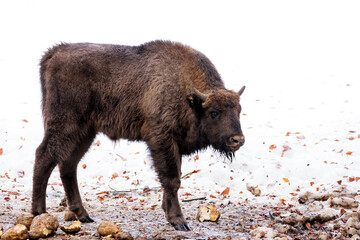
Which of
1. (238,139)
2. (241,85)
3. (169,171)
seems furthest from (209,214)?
(241,85)

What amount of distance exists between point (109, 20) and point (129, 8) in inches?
72.8

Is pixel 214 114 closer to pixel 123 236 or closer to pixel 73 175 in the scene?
pixel 123 236

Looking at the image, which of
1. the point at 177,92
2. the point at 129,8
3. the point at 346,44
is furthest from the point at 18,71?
the point at 346,44

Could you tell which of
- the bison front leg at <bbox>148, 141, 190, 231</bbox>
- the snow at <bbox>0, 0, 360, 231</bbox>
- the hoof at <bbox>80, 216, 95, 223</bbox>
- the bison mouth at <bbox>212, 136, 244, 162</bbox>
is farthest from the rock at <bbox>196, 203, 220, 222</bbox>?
the hoof at <bbox>80, 216, 95, 223</bbox>

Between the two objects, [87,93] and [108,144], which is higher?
[87,93]

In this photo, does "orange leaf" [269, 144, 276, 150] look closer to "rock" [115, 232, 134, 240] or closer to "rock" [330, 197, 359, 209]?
"rock" [330, 197, 359, 209]

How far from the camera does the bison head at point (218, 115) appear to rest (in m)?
5.52

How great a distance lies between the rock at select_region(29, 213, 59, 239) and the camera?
484cm

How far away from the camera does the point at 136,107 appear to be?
6.04 metres

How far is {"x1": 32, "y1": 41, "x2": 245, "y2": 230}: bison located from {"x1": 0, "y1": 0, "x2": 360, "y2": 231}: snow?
2.37ft

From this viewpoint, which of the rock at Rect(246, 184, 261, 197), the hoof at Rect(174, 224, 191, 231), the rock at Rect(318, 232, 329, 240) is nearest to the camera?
the rock at Rect(318, 232, 329, 240)

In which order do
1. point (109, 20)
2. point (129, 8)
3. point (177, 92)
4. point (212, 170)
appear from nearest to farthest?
point (177, 92), point (212, 170), point (109, 20), point (129, 8)

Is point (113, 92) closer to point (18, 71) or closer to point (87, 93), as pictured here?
point (87, 93)

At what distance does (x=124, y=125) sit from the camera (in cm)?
608
